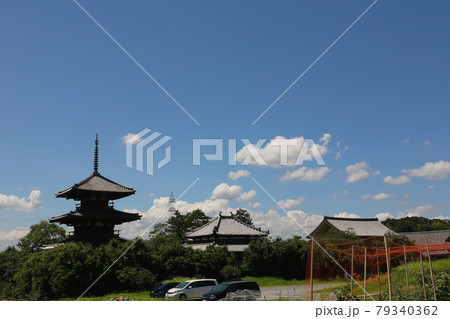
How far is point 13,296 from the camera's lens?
68.0ft

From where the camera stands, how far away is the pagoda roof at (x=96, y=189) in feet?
82.5

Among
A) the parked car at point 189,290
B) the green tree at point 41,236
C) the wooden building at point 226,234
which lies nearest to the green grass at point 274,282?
the wooden building at point 226,234

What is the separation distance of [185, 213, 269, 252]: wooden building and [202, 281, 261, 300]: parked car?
44.7 feet

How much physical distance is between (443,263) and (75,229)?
20360 millimetres

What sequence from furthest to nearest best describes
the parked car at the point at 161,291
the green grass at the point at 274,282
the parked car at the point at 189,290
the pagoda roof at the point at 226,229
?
the pagoda roof at the point at 226,229, the green grass at the point at 274,282, the parked car at the point at 161,291, the parked car at the point at 189,290

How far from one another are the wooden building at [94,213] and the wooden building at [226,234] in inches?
285

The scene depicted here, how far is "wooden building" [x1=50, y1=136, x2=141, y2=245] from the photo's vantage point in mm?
24906

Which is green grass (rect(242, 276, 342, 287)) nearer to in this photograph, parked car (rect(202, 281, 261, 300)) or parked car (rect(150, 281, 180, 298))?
parked car (rect(150, 281, 180, 298))

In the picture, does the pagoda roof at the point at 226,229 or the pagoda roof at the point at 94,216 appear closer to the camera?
the pagoda roof at the point at 94,216

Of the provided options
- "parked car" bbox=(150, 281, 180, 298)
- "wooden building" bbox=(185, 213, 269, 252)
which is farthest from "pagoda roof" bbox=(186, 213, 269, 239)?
"parked car" bbox=(150, 281, 180, 298)

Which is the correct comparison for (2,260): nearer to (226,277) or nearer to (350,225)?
(226,277)

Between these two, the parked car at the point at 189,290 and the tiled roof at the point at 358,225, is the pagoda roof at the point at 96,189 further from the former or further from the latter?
the tiled roof at the point at 358,225

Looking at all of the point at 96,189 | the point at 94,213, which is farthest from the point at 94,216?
the point at 96,189

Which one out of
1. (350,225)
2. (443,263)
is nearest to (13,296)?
(443,263)
